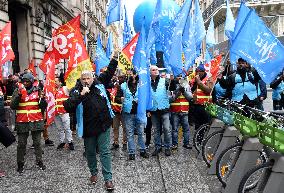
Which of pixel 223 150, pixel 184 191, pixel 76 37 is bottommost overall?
pixel 184 191

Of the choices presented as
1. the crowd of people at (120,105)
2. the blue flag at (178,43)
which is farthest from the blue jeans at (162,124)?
the blue flag at (178,43)

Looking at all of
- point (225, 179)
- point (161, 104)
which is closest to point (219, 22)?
point (161, 104)

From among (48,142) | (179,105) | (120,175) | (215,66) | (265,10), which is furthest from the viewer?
(265,10)

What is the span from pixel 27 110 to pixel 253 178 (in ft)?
13.9

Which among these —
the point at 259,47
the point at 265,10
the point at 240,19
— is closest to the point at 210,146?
the point at 259,47

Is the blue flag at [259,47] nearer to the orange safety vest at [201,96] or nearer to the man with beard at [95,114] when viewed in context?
the man with beard at [95,114]

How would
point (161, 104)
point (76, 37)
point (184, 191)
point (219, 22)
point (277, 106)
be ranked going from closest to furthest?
point (184, 191)
point (76, 37)
point (161, 104)
point (277, 106)
point (219, 22)

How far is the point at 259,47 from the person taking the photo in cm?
633

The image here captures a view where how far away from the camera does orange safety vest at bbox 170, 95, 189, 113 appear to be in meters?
8.93

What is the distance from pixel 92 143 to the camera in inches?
250

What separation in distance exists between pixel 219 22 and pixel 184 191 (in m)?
33.7

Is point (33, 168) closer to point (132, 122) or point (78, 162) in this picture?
point (78, 162)

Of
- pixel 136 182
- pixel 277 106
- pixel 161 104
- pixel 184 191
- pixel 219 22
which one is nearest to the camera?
pixel 184 191

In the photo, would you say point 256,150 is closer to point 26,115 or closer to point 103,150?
point 103,150
